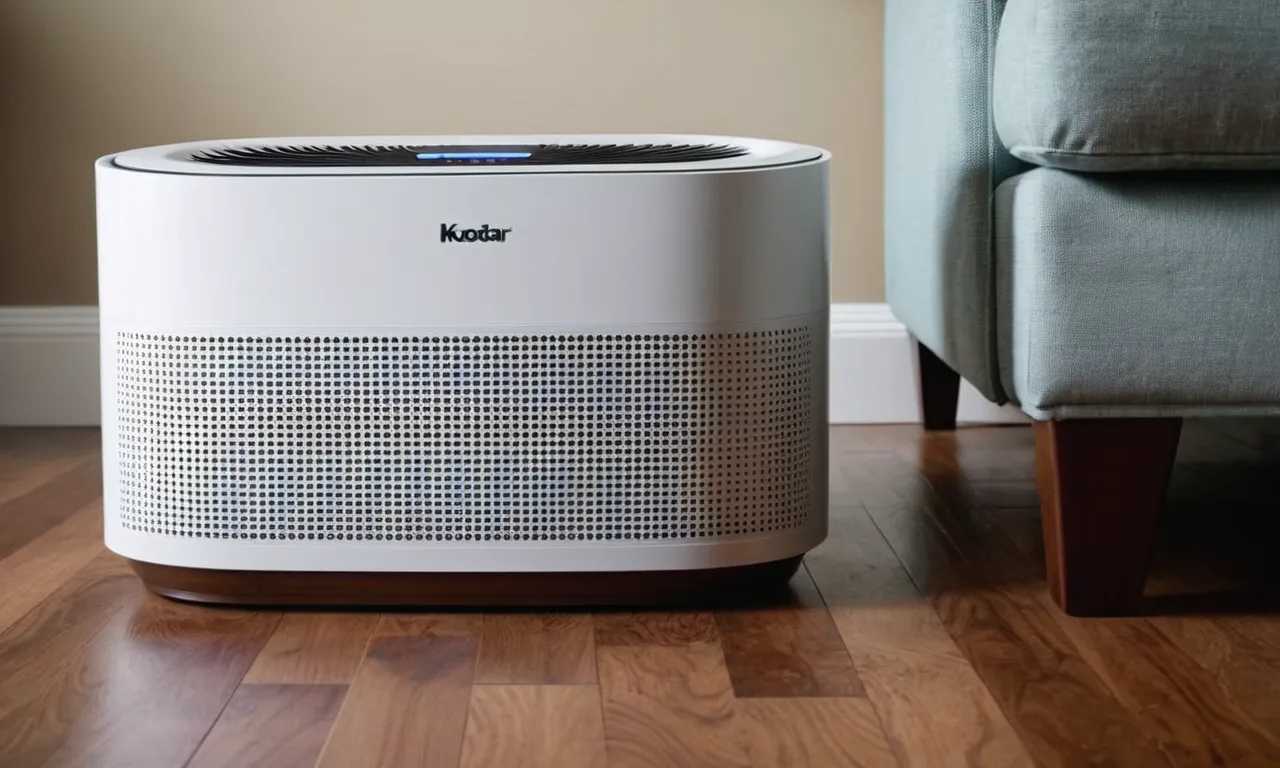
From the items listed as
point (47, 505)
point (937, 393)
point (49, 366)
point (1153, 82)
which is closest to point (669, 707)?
point (1153, 82)

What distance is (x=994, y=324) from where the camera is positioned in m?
1.15

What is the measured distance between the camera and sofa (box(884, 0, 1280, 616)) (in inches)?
38.3

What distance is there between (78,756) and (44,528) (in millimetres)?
599

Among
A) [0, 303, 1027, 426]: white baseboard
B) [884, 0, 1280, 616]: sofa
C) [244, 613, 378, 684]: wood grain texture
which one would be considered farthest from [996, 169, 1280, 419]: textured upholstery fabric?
[0, 303, 1027, 426]: white baseboard

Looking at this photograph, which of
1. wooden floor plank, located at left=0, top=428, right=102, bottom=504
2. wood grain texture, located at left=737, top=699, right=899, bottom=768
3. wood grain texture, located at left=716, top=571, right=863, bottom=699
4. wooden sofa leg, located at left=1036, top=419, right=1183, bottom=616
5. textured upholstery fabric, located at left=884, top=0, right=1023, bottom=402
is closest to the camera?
wood grain texture, located at left=737, top=699, right=899, bottom=768

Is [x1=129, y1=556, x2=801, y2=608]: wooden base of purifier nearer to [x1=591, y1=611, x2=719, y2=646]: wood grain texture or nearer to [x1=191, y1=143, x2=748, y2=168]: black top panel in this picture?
[x1=591, y1=611, x2=719, y2=646]: wood grain texture

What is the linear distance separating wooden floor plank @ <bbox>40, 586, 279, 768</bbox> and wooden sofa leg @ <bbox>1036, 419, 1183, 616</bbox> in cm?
60

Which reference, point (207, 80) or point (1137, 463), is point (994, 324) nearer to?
point (1137, 463)

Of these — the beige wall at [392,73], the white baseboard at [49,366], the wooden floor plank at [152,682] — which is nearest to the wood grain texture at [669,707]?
the wooden floor plank at [152,682]

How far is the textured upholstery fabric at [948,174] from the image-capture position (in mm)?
1165

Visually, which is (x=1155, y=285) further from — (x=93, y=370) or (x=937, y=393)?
(x=93, y=370)

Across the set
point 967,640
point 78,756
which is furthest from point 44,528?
A: point 967,640

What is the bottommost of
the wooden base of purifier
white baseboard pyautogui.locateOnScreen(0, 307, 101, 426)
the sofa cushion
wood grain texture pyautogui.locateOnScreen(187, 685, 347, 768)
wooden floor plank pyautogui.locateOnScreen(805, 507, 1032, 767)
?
wooden floor plank pyautogui.locateOnScreen(805, 507, 1032, 767)

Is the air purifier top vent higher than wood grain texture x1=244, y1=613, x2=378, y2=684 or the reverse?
higher
